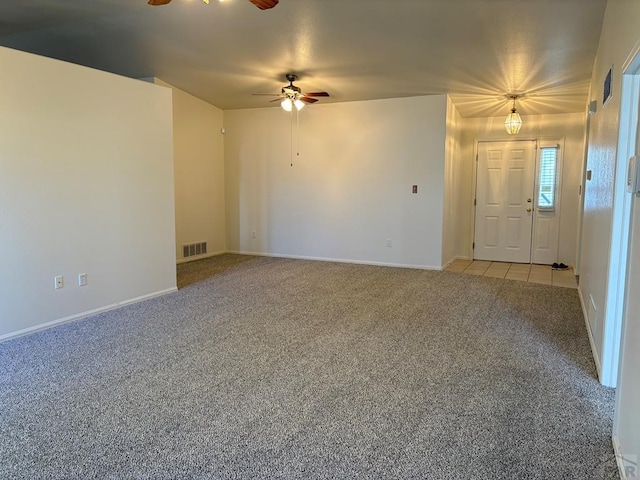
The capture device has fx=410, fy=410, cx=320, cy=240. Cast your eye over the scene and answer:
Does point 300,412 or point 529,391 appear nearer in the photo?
point 300,412

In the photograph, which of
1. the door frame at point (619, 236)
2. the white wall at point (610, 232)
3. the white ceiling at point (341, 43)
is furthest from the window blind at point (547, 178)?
the door frame at point (619, 236)

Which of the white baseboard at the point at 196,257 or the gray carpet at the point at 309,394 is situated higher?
the white baseboard at the point at 196,257

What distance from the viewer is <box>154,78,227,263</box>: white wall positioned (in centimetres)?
639

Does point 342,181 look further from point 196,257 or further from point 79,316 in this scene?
point 79,316

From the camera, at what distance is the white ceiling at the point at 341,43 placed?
356cm

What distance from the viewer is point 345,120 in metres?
6.50

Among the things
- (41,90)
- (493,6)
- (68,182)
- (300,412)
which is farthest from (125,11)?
(300,412)

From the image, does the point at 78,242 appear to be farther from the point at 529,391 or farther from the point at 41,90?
the point at 529,391

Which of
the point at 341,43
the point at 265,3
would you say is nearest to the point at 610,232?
the point at 265,3

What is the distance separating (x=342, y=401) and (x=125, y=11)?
12.7 feet

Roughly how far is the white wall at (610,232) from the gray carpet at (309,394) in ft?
0.81

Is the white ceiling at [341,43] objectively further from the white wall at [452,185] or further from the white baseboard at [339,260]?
the white baseboard at [339,260]

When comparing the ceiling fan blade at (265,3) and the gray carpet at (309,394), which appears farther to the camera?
the ceiling fan blade at (265,3)

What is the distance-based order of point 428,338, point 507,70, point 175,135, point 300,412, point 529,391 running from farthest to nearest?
point 175,135
point 507,70
point 428,338
point 529,391
point 300,412
